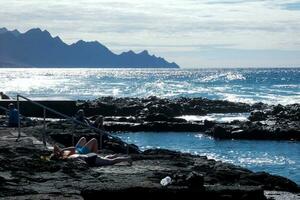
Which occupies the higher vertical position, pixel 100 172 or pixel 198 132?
pixel 100 172

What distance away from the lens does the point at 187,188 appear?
10719 millimetres

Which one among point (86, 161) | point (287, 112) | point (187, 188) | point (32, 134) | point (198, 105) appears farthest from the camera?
point (198, 105)

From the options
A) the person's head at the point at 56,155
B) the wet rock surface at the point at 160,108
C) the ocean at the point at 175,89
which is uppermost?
the person's head at the point at 56,155

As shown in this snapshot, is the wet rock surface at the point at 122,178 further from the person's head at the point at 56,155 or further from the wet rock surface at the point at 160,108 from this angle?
the wet rock surface at the point at 160,108

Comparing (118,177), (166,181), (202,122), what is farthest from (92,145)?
(202,122)

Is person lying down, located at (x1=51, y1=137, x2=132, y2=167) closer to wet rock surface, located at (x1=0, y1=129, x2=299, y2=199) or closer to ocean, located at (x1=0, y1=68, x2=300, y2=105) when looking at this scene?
wet rock surface, located at (x1=0, y1=129, x2=299, y2=199)

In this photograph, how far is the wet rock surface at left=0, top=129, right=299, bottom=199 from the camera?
10.7 metres

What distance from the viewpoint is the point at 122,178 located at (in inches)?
476

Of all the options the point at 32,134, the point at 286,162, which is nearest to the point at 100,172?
the point at 32,134

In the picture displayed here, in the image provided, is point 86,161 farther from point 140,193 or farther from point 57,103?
point 57,103

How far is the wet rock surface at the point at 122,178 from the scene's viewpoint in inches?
422

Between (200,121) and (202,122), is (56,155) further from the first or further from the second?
(200,121)

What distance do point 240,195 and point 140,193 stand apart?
5.27ft

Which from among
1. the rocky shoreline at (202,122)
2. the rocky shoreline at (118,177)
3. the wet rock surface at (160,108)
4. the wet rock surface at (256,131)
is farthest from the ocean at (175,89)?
the rocky shoreline at (118,177)
